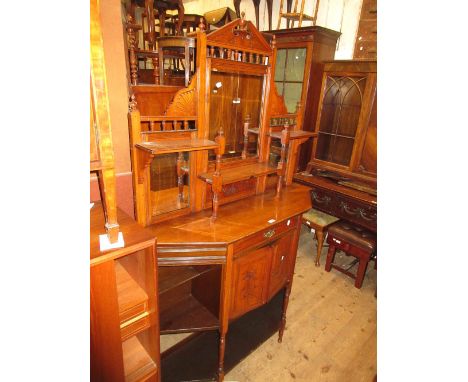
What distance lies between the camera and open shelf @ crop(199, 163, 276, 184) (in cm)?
180

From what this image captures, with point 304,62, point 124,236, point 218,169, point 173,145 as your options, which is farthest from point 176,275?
point 304,62

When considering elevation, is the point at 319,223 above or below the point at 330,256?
above

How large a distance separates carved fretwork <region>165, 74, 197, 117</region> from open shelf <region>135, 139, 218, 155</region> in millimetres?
161

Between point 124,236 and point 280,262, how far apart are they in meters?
1.23

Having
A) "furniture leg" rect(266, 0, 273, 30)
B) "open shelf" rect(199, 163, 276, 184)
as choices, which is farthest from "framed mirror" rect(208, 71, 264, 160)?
"furniture leg" rect(266, 0, 273, 30)

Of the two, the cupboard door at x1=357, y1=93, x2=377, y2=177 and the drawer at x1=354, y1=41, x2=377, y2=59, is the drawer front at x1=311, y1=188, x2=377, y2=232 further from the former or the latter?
the drawer at x1=354, y1=41, x2=377, y2=59

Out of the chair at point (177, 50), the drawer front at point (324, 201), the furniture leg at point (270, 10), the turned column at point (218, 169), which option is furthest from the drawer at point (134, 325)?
the furniture leg at point (270, 10)

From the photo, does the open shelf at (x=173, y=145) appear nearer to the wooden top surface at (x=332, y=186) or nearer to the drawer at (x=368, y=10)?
the wooden top surface at (x=332, y=186)

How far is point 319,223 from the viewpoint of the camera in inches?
134

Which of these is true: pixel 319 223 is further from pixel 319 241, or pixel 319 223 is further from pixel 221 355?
pixel 221 355

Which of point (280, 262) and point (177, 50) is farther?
point (177, 50)
